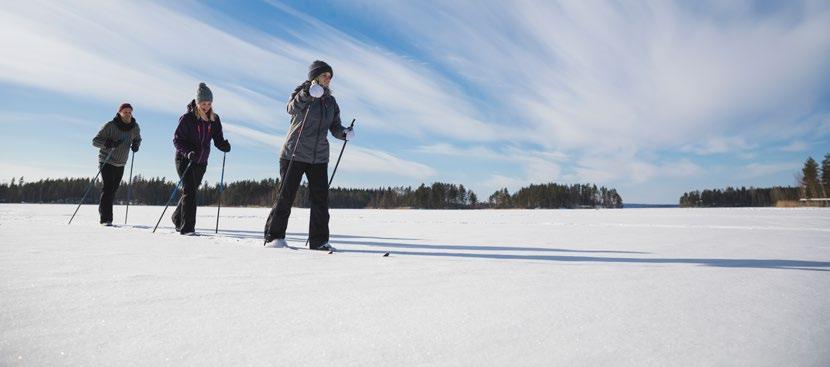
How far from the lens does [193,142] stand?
4.82 meters

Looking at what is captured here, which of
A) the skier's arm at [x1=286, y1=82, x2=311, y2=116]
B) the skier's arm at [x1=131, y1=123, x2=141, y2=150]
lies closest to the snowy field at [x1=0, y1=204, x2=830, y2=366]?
the skier's arm at [x1=286, y1=82, x2=311, y2=116]

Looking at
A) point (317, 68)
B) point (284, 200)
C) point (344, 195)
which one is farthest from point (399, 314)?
point (344, 195)

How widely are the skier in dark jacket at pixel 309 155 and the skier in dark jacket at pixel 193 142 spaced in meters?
1.66

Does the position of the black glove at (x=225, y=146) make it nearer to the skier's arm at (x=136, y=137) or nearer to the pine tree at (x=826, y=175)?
the skier's arm at (x=136, y=137)

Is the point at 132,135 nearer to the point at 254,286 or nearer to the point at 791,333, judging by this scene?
the point at 254,286

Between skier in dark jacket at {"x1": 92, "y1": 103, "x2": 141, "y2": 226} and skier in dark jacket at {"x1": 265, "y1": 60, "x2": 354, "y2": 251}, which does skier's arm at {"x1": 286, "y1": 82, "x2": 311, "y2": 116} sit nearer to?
skier in dark jacket at {"x1": 265, "y1": 60, "x2": 354, "y2": 251}

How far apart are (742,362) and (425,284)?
3.53 ft

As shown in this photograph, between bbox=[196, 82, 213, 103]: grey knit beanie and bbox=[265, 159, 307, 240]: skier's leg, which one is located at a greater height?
bbox=[196, 82, 213, 103]: grey knit beanie

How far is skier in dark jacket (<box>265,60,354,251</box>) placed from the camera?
3611 mm

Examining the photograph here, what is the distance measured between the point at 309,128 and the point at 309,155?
0.28 m

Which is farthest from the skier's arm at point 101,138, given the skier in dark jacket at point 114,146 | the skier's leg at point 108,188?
the skier's leg at point 108,188

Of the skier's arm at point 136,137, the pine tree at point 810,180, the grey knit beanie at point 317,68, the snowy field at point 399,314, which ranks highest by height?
the pine tree at point 810,180

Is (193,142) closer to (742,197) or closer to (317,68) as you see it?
(317,68)

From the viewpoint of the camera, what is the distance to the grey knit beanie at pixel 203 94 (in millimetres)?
4746
